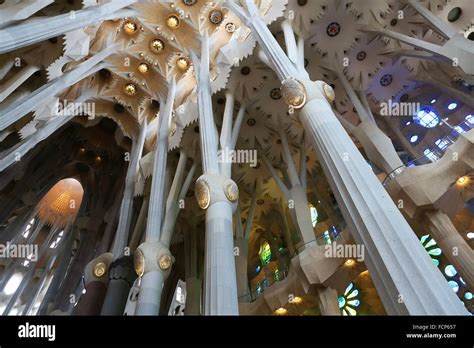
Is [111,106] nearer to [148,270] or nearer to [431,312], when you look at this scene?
[148,270]

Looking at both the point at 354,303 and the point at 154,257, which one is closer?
the point at 154,257

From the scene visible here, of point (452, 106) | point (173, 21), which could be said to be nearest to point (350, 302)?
point (452, 106)

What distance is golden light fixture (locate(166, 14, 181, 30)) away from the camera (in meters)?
14.9

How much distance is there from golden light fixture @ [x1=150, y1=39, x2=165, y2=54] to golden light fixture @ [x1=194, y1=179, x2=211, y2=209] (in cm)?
875

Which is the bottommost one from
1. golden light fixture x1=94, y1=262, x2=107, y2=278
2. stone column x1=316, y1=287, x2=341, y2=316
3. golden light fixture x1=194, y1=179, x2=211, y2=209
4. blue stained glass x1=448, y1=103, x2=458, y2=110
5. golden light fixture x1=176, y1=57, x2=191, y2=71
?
stone column x1=316, y1=287, x2=341, y2=316

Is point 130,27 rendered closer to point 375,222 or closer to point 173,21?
point 173,21

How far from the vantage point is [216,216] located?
8.38m

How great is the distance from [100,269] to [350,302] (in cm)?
901

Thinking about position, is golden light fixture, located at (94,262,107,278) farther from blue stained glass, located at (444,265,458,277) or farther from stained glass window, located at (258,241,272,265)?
blue stained glass, located at (444,265,458,277)

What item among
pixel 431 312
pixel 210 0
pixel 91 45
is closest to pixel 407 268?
pixel 431 312

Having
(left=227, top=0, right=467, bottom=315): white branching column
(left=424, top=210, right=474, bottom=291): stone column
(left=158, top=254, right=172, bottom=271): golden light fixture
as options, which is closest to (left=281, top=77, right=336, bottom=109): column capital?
(left=227, top=0, right=467, bottom=315): white branching column

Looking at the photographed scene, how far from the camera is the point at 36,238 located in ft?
72.6

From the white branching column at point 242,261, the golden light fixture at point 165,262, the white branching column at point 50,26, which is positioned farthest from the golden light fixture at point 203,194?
the white branching column at point 50,26

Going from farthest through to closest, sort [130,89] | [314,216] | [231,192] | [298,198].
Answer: [130,89] < [314,216] < [298,198] < [231,192]
